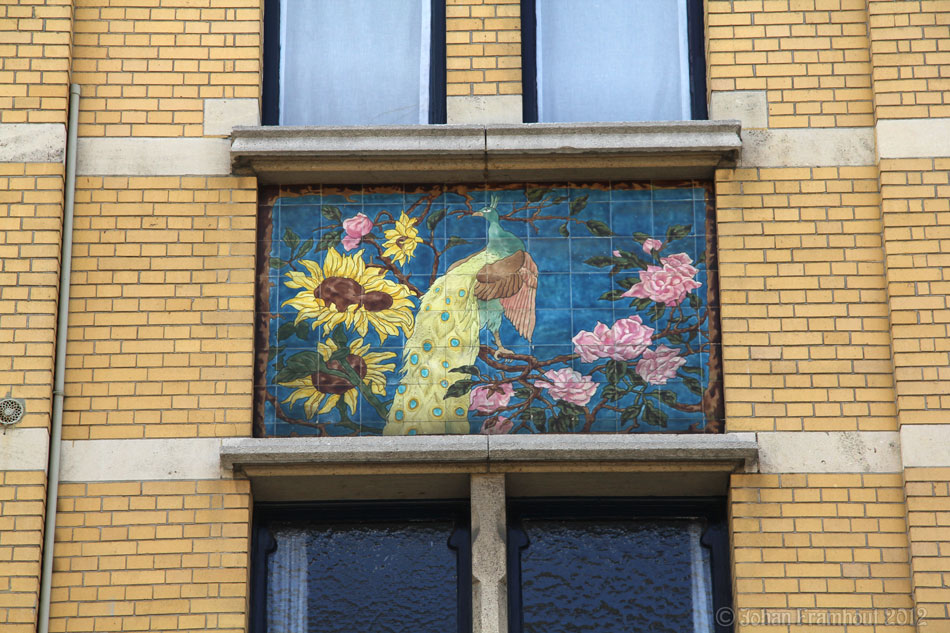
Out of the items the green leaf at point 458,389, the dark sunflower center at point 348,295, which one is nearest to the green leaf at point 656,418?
the green leaf at point 458,389

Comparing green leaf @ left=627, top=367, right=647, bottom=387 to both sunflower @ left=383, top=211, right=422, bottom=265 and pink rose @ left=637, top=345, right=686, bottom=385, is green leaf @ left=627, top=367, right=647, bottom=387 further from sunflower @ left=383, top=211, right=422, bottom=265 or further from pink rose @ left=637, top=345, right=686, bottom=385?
sunflower @ left=383, top=211, right=422, bottom=265

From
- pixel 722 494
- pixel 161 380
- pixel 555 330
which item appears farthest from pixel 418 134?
pixel 722 494

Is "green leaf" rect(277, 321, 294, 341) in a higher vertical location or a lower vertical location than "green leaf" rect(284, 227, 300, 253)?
lower

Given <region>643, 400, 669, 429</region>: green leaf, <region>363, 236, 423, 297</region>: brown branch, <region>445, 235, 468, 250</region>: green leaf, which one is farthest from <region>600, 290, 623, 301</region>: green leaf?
<region>363, 236, 423, 297</region>: brown branch

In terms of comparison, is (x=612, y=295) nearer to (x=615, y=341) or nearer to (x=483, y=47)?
(x=615, y=341)

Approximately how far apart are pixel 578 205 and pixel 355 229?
1.38m

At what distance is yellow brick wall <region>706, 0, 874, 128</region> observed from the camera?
1011 cm

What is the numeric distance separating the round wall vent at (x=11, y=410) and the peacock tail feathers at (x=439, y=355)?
208cm

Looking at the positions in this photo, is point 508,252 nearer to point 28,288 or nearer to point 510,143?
point 510,143

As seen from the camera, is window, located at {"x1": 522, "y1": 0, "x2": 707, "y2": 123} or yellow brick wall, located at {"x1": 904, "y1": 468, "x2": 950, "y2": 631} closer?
yellow brick wall, located at {"x1": 904, "y1": 468, "x2": 950, "y2": 631}

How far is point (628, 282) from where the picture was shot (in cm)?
992

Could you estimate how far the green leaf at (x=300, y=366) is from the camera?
32.0 ft

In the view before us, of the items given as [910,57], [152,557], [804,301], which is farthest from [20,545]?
[910,57]

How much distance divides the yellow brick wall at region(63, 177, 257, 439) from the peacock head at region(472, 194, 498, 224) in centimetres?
138
